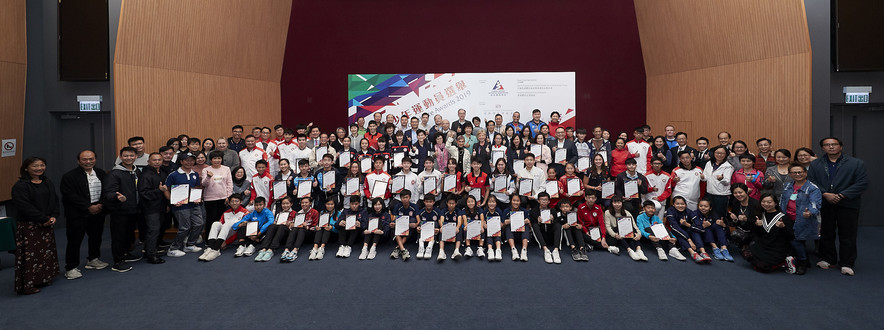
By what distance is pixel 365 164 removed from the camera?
725cm

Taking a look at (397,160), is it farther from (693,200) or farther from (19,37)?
(19,37)

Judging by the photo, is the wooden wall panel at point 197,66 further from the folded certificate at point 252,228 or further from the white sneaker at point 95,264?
the folded certificate at point 252,228

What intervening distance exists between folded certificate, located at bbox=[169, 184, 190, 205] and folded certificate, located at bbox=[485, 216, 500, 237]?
448 cm

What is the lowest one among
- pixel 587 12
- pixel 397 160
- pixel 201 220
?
pixel 201 220

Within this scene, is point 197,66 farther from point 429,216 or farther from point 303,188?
point 429,216

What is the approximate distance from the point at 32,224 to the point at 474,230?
5.39 meters

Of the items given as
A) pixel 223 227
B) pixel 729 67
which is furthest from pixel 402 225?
pixel 729 67

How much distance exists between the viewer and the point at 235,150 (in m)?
7.98

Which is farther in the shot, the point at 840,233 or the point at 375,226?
the point at 375,226

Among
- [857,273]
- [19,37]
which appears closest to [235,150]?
[19,37]

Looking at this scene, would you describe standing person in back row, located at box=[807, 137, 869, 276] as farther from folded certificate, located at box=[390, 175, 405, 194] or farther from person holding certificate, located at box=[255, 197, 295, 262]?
person holding certificate, located at box=[255, 197, 295, 262]

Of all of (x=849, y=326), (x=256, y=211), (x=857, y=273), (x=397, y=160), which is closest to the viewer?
(x=849, y=326)

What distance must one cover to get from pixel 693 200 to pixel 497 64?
573 centimetres

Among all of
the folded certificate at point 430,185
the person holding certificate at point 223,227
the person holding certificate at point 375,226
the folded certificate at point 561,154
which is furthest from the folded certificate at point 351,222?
the folded certificate at point 561,154
